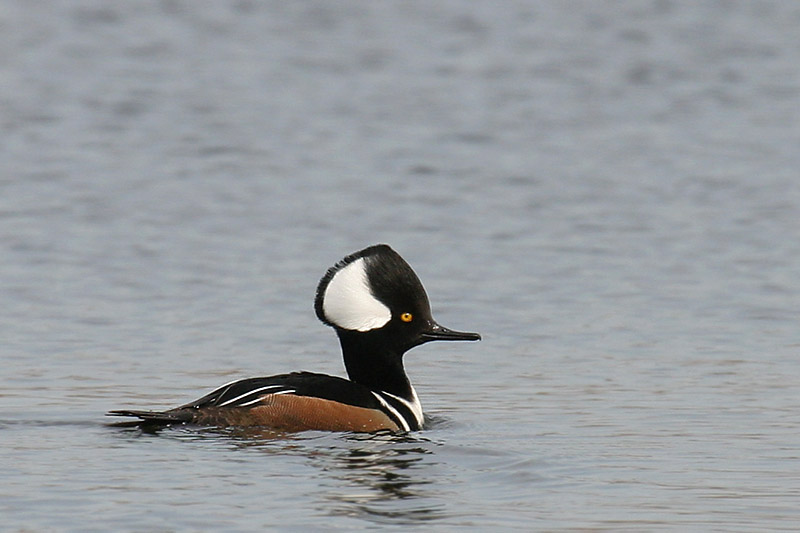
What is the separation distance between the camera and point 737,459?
364 inches

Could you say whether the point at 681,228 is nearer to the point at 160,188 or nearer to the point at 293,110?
the point at 160,188

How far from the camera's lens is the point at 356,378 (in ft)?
34.5

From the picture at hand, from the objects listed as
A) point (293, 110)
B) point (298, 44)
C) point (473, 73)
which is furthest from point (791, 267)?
point (298, 44)

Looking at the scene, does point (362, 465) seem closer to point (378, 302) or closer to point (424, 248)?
point (378, 302)

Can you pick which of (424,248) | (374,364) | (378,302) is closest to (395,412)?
(374,364)

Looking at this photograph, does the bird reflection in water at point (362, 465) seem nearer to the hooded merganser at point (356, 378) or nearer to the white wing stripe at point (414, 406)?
the hooded merganser at point (356, 378)

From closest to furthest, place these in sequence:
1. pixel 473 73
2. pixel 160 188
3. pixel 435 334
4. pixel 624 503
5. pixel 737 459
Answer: pixel 624 503 < pixel 737 459 < pixel 435 334 < pixel 160 188 < pixel 473 73

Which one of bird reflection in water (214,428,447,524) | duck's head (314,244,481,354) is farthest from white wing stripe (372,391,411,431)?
duck's head (314,244,481,354)

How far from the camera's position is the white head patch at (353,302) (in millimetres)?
10094

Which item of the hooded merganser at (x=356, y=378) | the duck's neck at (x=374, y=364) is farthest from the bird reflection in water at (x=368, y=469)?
the duck's neck at (x=374, y=364)

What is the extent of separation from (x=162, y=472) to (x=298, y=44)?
59.2 ft

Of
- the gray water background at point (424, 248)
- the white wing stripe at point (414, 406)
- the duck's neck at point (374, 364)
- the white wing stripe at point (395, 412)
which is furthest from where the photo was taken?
the duck's neck at point (374, 364)

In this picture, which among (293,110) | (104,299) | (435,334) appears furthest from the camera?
(293,110)

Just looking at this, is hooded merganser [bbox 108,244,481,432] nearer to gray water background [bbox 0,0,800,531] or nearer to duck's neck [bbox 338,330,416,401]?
duck's neck [bbox 338,330,416,401]
